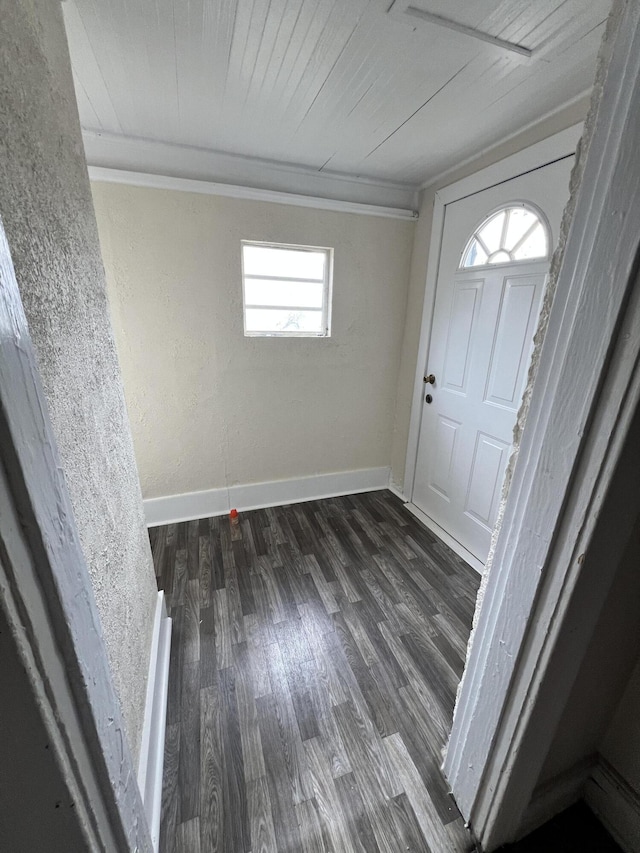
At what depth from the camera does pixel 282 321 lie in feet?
7.54

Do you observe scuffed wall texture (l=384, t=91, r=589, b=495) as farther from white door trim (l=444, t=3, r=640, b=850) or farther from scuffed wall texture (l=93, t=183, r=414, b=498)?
white door trim (l=444, t=3, r=640, b=850)

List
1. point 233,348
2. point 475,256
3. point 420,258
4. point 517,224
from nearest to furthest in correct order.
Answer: point 517,224 → point 475,256 → point 233,348 → point 420,258

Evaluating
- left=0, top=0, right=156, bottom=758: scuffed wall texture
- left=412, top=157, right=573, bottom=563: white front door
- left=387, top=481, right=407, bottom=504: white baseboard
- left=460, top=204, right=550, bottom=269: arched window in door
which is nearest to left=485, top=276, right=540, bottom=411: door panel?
left=412, top=157, right=573, bottom=563: white front door

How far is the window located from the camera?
7.08 feet

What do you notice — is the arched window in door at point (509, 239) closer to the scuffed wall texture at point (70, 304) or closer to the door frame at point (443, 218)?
the door frame at point (443, 218)

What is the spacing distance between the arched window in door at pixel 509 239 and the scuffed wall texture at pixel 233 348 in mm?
601

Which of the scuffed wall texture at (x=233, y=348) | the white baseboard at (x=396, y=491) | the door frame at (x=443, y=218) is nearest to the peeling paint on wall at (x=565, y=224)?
the door frame at (x=443, y=218)

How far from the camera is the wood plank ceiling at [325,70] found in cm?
99

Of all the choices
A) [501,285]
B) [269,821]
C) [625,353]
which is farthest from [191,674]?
[501,285]

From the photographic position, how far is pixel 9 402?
0.32 m

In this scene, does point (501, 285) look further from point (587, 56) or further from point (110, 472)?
point (110, 472)

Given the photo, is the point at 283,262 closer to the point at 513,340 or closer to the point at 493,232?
the point at 493,232

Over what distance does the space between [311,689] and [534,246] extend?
2168 millimetres

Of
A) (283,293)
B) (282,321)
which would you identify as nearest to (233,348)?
(282,321)
